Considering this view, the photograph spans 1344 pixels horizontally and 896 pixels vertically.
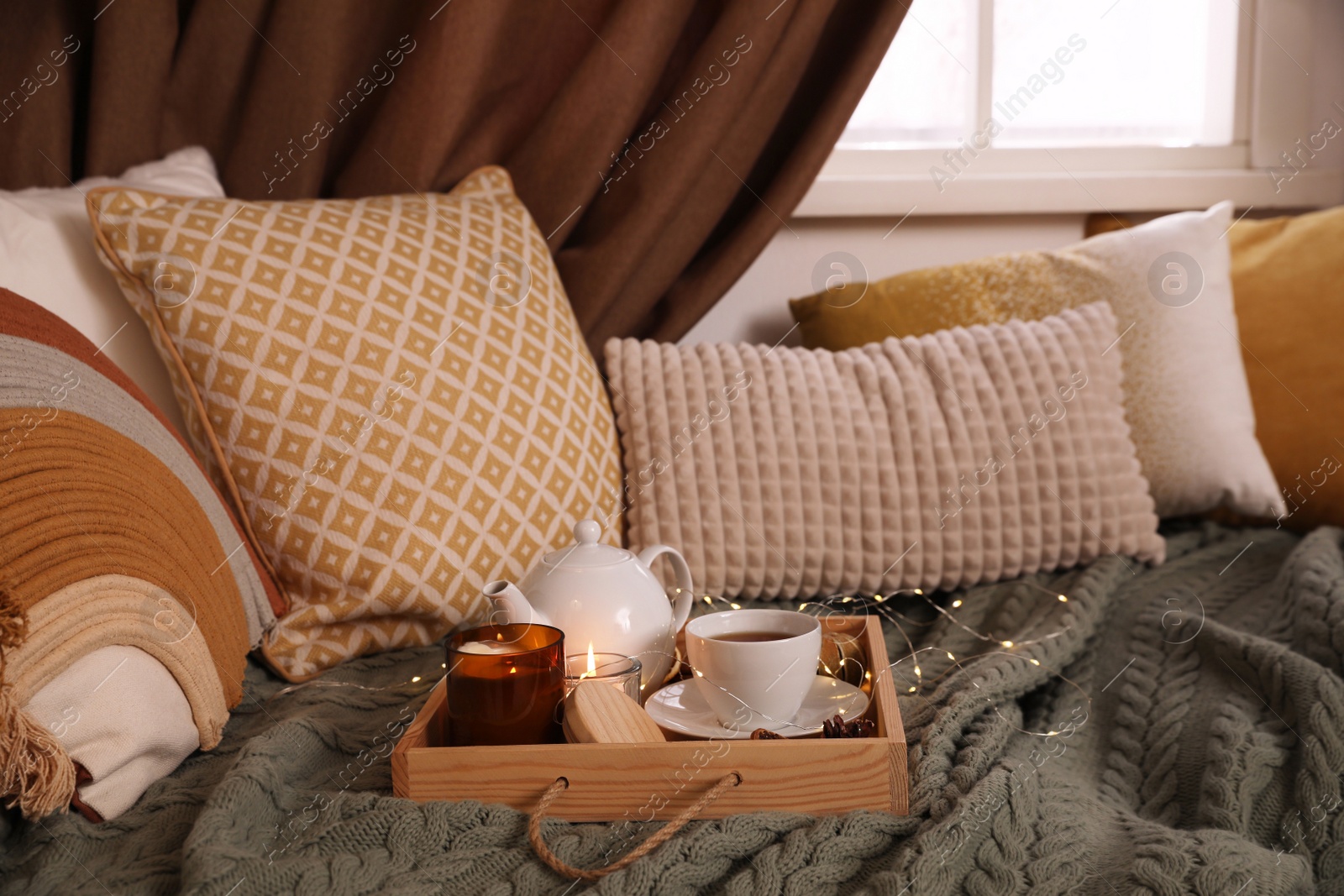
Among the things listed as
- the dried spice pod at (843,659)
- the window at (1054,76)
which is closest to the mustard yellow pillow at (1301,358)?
the window at (1054,76)

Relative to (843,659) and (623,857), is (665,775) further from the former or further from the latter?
(843,659)

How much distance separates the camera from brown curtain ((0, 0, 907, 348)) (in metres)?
1.29

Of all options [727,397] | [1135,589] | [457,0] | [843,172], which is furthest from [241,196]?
[1135,589]

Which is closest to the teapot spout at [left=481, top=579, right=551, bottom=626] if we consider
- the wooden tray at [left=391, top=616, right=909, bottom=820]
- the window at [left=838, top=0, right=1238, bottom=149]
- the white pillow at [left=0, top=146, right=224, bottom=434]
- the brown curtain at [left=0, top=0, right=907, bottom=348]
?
the wooden tray at [left=391, top=616, right=909, bottom=820]

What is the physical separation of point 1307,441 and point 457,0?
49.8 inches

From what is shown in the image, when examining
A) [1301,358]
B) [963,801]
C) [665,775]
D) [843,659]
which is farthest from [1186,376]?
[665,775]

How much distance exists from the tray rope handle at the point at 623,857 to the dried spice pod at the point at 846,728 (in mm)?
79

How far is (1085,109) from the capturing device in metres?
1.66

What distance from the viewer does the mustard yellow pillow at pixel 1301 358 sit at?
1274 mm

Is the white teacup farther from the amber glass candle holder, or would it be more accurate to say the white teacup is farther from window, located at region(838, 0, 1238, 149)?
window, located at region(838, 0, 1238, 149)

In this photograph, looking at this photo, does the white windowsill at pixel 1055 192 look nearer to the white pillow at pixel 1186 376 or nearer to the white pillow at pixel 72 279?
the white pillow at pixel 1186 376

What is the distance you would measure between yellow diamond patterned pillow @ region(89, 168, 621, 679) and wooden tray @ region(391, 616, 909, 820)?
1.08 ft

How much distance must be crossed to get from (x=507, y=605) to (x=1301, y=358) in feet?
3.76

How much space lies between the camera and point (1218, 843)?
0.61 metres
